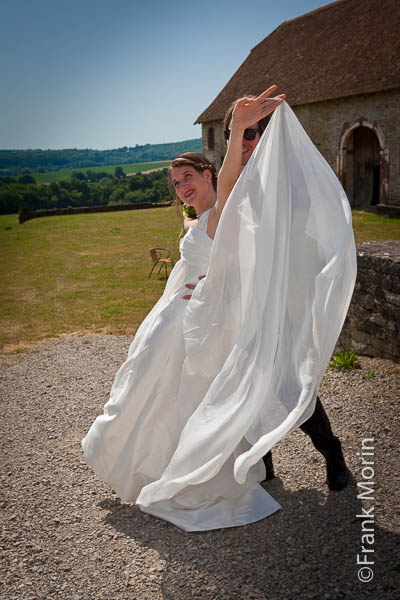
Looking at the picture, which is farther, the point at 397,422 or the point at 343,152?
the point at 343,152

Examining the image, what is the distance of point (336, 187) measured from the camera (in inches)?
117

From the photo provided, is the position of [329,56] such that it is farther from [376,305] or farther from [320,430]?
[320,430]

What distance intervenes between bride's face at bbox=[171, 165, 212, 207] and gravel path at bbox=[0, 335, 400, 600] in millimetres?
2134

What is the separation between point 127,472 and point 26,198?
36051 millimetres

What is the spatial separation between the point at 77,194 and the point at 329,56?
22.2 metres

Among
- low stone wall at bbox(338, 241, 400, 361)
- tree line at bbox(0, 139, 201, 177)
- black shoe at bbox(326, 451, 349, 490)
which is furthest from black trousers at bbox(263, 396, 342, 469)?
tree line at bbox(0, 139, 201, 177)

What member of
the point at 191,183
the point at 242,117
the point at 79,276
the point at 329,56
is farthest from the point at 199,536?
the point at 329,56

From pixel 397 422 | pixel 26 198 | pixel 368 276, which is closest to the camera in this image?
pixel 397 422

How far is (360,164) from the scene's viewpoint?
21.6 metres

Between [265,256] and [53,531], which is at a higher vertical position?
[265,256]

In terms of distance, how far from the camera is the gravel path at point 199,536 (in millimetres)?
2709

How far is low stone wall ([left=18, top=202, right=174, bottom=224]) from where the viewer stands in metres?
31.3

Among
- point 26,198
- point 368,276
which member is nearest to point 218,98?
point 26,198

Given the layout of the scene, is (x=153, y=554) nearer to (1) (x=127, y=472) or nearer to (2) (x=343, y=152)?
(1) (x=127, y=472)
